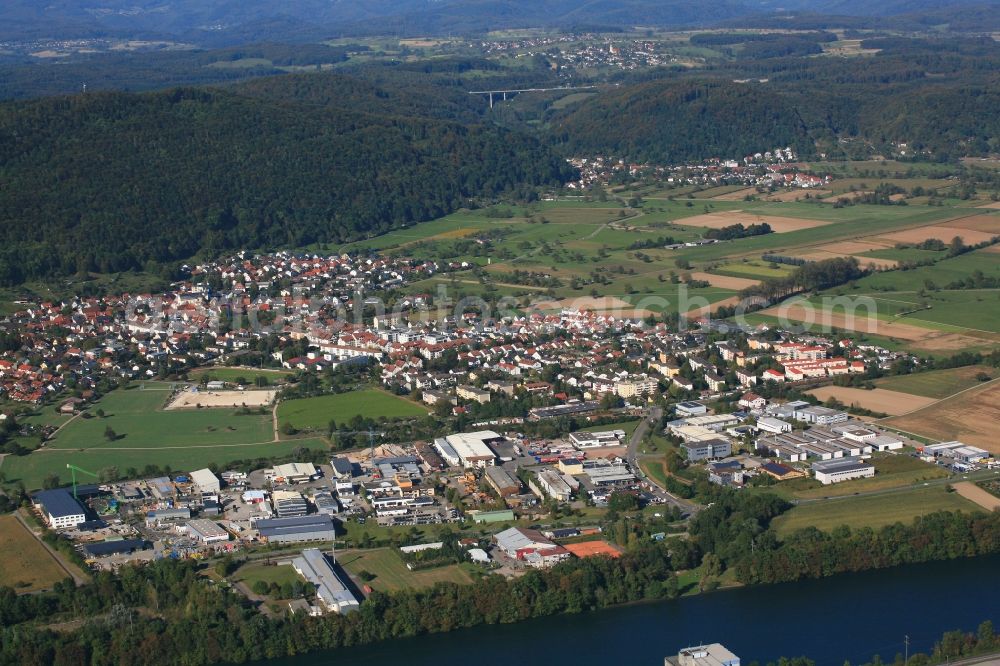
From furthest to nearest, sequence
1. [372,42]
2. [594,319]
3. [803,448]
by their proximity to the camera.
Result: 1. [372,42]
2. [594,319]
3. [803,448]

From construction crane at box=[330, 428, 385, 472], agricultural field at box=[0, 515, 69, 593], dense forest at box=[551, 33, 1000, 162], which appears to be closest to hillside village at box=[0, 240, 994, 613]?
construction crane at box=[330, 428, 385, 472]

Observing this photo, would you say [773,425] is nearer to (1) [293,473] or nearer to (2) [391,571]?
(1) [293,473]

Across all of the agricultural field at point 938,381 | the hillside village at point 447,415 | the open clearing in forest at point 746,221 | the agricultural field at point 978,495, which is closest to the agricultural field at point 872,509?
the agricultural field at point 978,495

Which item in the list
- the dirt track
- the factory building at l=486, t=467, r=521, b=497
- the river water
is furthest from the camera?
the dirt track

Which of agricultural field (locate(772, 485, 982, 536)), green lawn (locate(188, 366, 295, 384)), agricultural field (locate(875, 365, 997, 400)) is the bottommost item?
green lawn (locate(188, 366, 295, 384))

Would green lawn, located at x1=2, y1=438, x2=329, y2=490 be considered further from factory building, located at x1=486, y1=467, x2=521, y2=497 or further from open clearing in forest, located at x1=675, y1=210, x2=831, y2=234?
open clearing in forest, located at x1=675, y1=210, x2=831, y2=234

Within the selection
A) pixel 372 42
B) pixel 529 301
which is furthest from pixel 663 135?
pixel 372 42

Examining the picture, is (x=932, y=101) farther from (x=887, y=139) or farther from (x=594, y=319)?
(x=594, y=319)
